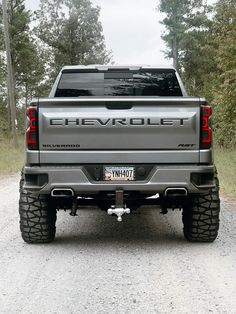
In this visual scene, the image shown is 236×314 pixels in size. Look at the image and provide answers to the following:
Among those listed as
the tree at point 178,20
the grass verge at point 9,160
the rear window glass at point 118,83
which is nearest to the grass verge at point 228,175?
the rear window glass at point 118,83

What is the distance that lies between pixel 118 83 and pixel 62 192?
2.04 m

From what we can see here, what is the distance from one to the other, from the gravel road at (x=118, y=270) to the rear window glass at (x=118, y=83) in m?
1.82

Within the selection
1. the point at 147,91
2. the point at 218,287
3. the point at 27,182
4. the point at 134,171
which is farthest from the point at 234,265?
the point at 147,91

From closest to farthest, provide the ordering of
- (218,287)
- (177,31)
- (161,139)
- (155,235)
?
1. (218,287)
2. (161,139)
3. (155,235)
4. (177,31)

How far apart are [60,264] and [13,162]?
1537cm

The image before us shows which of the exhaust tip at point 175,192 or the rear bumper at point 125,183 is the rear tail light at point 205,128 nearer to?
the rear bumper at point 125,183

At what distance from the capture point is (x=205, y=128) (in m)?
6.46

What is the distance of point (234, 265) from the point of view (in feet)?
19.6

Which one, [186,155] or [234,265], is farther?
[186,155]

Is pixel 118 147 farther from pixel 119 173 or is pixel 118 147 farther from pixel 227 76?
pixel 227 76

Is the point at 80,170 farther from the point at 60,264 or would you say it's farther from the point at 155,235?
the point at 155,235

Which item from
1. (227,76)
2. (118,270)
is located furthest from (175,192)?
(227,76)

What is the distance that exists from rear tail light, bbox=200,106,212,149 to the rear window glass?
1.74 m

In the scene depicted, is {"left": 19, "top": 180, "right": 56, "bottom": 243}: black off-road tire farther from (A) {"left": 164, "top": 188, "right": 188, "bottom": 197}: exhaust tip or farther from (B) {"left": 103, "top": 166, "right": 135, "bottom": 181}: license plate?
(A) {"left": 164, "top": 188, "right": 188, "bottom": 197}: exhaust tip
